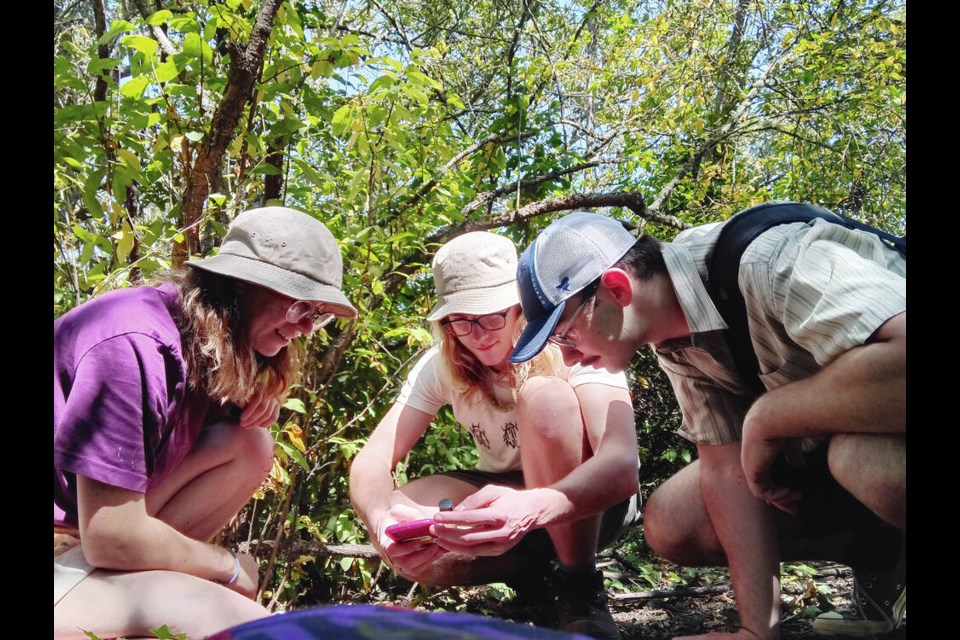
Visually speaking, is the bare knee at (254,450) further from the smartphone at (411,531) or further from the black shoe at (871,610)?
the black shoe at (871,610)

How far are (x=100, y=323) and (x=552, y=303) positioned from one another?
1030 millimetres

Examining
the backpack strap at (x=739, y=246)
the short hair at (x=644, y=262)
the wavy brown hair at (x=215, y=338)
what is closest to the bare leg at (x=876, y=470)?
the backpack strap at (x=739, y=246)

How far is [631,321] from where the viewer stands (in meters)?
1.87

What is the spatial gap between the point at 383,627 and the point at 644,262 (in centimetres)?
124

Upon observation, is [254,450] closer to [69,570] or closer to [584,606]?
[69,570]

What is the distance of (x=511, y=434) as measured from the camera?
2547mm

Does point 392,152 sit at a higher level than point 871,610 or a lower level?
higher

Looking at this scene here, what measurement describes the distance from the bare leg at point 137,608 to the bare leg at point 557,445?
869 mm

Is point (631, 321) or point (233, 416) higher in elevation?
point (631, 321)

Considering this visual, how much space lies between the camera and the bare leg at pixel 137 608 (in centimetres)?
177

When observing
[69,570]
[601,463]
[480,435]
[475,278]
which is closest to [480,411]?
[480,435]

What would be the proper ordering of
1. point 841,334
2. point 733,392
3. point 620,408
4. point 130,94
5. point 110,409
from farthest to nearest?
point 130,94 < point 620,408 < point 733,392 < point 110,409 < point 841,334
